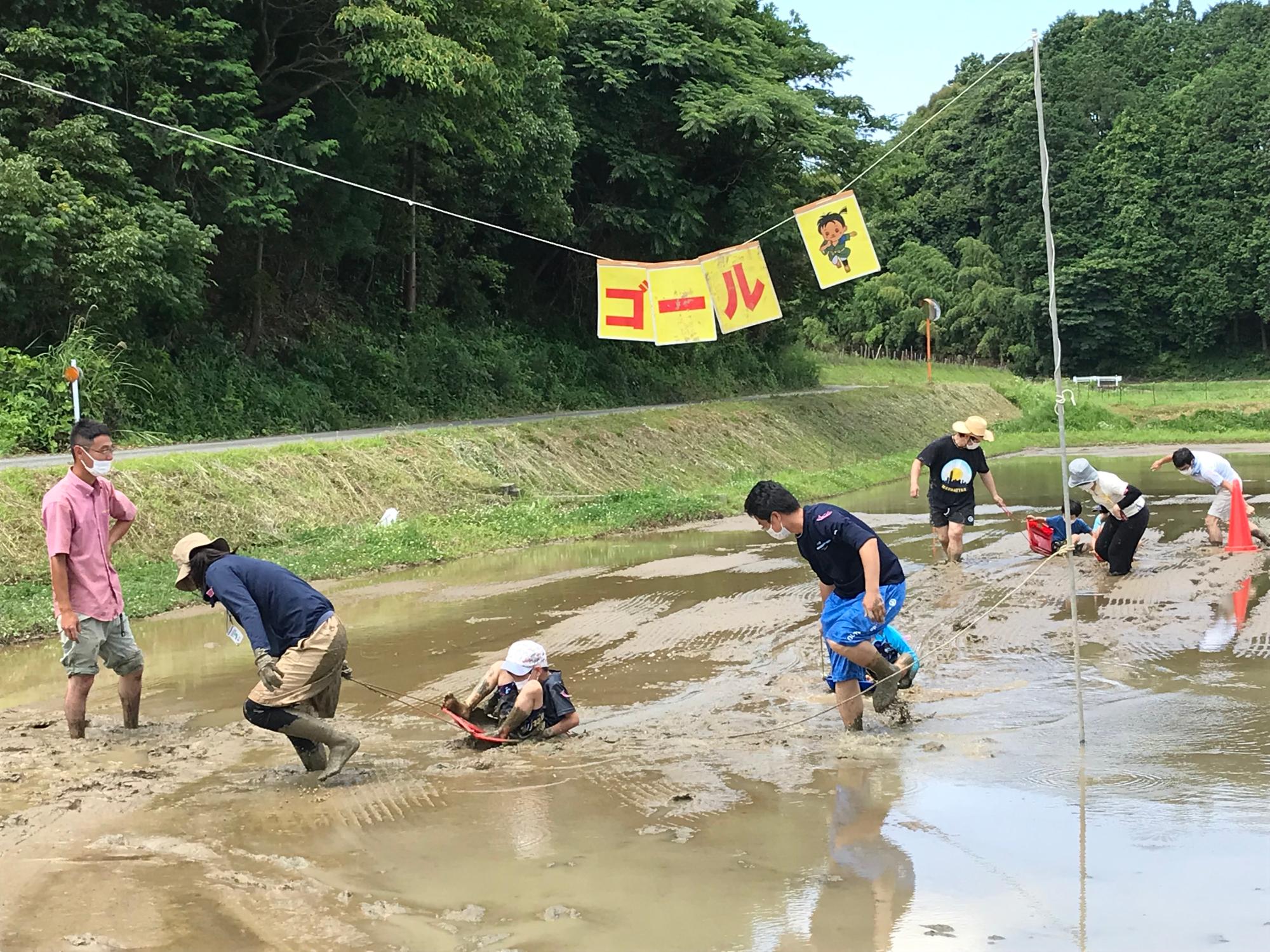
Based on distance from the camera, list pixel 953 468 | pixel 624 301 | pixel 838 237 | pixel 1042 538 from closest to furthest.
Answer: pixel 953 468 → pixel 1042 538 → pixel 838 237 → pixel 624 301

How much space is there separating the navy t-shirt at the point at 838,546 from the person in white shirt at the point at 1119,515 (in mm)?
6383

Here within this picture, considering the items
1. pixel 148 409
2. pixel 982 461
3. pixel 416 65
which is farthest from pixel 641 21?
pixel 982 461

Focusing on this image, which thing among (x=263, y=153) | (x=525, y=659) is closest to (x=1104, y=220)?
(x=263, y=153)

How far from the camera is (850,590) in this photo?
7668 mm

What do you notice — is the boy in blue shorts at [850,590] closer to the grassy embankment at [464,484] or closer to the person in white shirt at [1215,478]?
the grassy embankment at [464,484]

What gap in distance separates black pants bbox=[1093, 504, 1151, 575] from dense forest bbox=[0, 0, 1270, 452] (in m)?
14.2

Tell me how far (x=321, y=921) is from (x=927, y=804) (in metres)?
3.13

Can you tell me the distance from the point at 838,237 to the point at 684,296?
2947 millimetres

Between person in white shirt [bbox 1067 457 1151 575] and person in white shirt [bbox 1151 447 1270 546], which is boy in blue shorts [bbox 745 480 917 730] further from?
person in white shirt [bbox 1151 447 1270 546]

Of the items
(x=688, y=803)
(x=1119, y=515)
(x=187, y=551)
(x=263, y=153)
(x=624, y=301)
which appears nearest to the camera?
(x=688, y=803)

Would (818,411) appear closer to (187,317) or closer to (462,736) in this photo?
(187,317)

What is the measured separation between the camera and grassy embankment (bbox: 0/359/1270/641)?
543 inches

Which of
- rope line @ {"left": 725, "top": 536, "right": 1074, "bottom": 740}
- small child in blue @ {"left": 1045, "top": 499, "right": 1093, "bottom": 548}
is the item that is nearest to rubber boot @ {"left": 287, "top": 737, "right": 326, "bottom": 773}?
rope line @ {"left": 725, "top": 536, "right": 1074, "bottom": 740}

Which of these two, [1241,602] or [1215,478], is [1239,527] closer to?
[1215,478]
